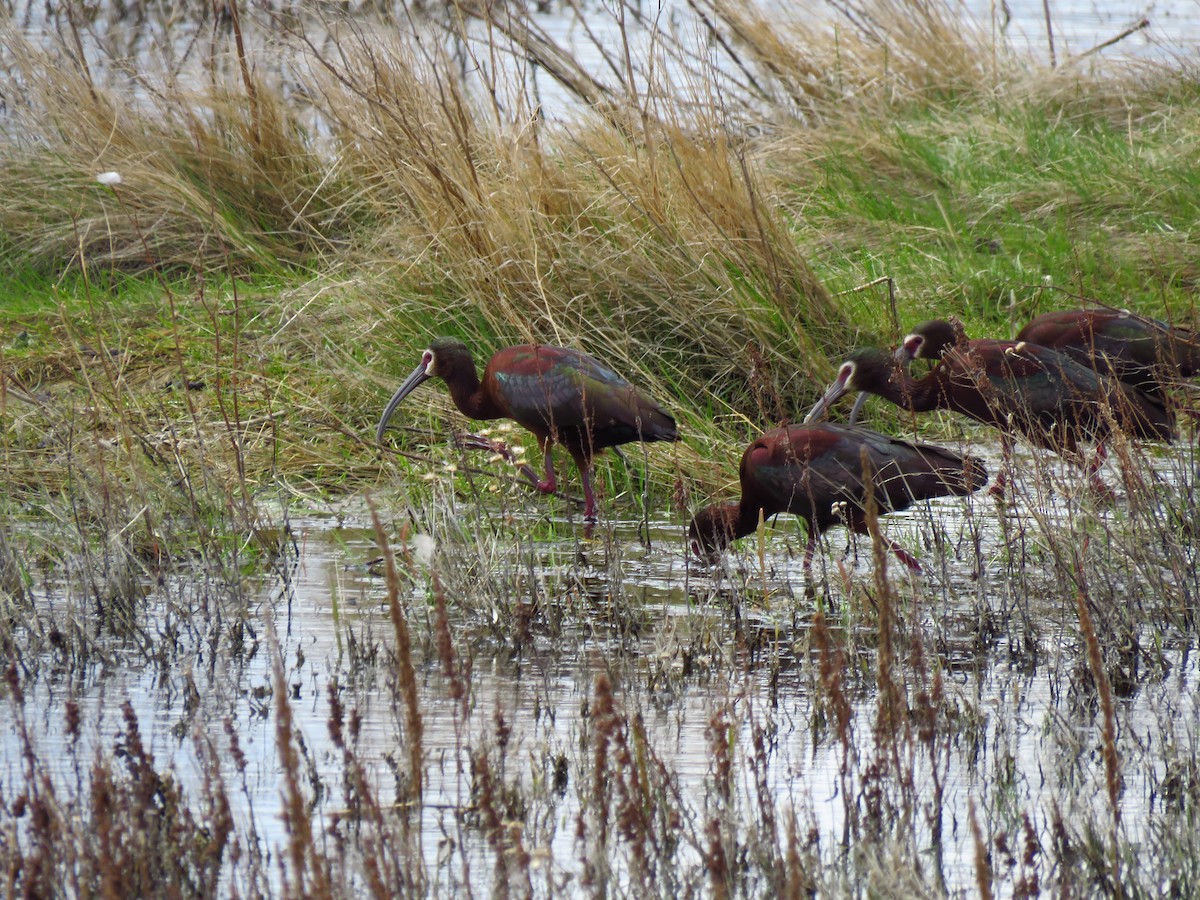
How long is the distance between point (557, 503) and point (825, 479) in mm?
1282

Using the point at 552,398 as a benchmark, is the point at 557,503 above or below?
below

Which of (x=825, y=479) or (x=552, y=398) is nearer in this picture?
(x=825, y=479)

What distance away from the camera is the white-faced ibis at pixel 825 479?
550 centimetres

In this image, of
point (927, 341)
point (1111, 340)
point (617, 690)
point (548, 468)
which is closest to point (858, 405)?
point (927, 341)

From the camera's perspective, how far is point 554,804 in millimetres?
3521

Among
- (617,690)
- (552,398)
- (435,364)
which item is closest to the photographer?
(617,690)

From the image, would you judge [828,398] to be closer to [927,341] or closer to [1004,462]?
[927,341]

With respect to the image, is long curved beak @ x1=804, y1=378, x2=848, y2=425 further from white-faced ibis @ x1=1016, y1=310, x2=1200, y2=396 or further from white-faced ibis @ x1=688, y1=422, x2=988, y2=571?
white-faced ibis @ x1=1016, y1=310, x2=1200, y2=396

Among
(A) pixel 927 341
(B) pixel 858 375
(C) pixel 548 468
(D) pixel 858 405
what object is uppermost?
(A) pixel 927 341

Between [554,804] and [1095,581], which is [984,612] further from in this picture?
[554,804]

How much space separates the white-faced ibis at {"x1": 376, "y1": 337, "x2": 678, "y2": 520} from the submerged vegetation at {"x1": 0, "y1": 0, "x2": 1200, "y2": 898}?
21 centimetres

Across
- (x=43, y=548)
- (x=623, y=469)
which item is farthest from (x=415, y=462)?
(x=43, y=548)

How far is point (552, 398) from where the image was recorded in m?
6.20

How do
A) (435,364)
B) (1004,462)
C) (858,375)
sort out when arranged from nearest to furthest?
(1004,462) → (858,375) → (435,364)
